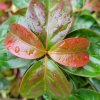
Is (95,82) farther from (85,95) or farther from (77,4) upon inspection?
(77,4)

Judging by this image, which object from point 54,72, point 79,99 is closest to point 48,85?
point 54,72

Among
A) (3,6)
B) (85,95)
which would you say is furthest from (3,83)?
(85,95)

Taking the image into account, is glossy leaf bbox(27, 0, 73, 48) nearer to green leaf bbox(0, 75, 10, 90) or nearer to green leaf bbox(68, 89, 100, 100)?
green leaf bbox(68, 89, 100, 100)

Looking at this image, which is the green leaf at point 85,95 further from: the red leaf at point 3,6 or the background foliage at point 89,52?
the red leaf at point 3,6

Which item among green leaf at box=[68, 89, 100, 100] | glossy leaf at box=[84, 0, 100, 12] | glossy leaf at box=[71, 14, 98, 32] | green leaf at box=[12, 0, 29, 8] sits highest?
green leaf at box=[12, 0, 29, 8]

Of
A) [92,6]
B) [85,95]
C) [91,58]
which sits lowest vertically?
[85,95]

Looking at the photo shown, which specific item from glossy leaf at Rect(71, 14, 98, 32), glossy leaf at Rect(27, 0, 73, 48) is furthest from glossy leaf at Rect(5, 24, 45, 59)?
glossy leaf at Rect(71, 14, 98, 32)
